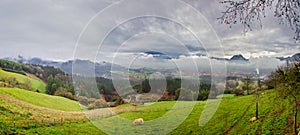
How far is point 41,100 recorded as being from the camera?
149 feet

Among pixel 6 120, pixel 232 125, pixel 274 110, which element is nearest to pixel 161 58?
pixel 232 125

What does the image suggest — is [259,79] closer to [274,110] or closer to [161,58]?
[274,110]

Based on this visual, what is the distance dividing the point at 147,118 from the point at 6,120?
19.5 meters

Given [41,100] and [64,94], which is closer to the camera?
[41,100]

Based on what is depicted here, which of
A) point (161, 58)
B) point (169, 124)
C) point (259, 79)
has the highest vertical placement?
point (161, 58)

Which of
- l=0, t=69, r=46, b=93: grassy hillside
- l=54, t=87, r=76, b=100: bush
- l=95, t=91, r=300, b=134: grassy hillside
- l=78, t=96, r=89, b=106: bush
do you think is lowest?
l=95, t=91, r=300, b=134: grassy hillside

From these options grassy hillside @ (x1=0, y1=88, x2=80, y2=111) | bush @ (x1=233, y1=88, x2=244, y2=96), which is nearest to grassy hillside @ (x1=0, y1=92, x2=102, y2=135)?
grassy hillside @ (x1=0, y1=88, x2=80, y2=111)

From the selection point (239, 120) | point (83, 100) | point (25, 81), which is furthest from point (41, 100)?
point (239, 120)

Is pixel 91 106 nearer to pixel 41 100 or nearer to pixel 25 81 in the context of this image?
pixel 41 100

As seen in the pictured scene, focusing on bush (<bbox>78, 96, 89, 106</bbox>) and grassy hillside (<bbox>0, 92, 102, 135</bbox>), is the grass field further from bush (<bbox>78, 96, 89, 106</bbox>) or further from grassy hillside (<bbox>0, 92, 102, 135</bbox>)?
bush (<bbox>78, 96, 89, 106</bbox>)

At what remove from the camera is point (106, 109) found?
147 feet

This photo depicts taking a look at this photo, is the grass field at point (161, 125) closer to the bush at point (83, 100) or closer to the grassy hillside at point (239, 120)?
the grassy hillside at point (239, 120)

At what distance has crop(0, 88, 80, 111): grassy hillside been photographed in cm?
4022

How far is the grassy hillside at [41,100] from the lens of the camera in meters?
40.2
